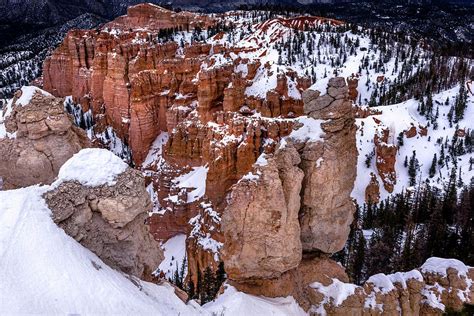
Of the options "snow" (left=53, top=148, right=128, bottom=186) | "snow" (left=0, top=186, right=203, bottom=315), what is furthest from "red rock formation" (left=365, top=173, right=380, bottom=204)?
"snow" (left=0, top=186, right=203, bottom=315)

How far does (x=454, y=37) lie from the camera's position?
6093 inches

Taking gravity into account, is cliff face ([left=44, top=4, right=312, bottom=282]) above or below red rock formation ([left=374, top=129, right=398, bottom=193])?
above

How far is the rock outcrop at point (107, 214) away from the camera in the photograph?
916 centimetres

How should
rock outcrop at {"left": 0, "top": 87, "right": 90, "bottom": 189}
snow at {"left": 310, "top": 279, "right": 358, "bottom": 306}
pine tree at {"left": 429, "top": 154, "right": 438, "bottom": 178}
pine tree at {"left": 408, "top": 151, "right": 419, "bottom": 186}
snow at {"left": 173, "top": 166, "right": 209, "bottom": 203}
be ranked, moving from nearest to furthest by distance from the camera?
rock outcrop at {"left": 0, "top": 87, "right": 90, "bottom": 189}
snow at {"left": 310, "top": 279, "right": 358, "bottom": 306}
snow at {"left": 173, "top": 166, "right": 209, "bottom": 203}
pine tree at {"left": 408, "top": 151, "right": 419, "bottom": 186}
pine tree at {"left": 429, "top": 154, "right": 438, "bottom": 178}

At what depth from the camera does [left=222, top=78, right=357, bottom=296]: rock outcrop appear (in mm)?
13555

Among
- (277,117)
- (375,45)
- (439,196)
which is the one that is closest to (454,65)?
(375,45)

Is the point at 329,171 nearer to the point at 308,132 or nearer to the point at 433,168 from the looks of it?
the point at 308,132

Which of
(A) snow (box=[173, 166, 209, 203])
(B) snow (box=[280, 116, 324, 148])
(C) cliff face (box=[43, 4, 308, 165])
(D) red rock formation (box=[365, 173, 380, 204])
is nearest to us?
(B) snow (box=[280, 116, 324, 148])

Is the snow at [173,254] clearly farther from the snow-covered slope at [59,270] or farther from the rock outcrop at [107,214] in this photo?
the snow-covered slope at [59,270]

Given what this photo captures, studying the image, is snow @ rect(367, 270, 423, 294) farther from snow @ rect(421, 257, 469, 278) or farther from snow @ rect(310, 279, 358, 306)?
snow @ rect(310, 279, 358, 306)

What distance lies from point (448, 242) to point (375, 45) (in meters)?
59.4

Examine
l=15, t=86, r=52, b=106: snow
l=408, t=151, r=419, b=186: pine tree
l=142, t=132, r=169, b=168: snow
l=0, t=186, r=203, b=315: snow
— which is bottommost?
l=408, t=151, r=419, b=186: pine tree

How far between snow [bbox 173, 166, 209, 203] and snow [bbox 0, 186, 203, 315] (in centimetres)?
2720

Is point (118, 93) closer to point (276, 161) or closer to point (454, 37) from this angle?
point (276, 161)
